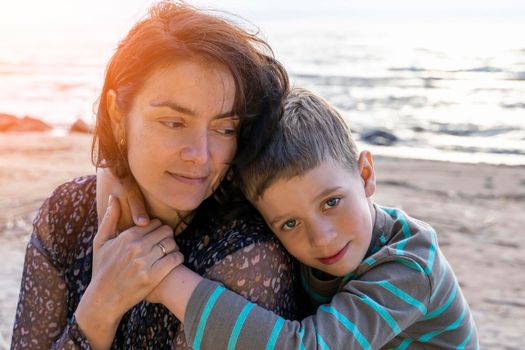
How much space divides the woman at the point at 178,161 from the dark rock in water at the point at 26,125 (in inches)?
475

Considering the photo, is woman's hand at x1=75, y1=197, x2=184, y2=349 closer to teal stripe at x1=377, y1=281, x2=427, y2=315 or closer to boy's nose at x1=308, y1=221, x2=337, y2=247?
boy's nose at x1=308, y1=221, x2=337, y2=247


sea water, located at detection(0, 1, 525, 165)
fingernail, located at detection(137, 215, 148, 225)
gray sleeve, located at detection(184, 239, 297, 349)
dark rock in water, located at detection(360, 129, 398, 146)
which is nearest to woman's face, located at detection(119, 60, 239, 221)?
fingernail, located at detection(137, 215, 148, 225)

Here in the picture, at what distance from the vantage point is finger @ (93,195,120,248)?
240 cm

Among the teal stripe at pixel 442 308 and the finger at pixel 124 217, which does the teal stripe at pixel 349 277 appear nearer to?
the teal stripe at pixel 442 308

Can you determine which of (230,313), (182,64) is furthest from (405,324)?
(182,64)

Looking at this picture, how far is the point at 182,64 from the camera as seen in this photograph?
7.14 ft

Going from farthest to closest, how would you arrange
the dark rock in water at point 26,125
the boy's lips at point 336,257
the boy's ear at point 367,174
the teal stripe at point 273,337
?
the dark rock in water at point 26,125 < the boy's ear at point 367,174 < the boy's lips at point 336,257 < the teal stripe at point 273,337

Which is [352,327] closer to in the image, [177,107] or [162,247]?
[162,247]

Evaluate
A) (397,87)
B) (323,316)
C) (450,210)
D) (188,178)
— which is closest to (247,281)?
(323,316)

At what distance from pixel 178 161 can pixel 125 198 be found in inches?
13.2

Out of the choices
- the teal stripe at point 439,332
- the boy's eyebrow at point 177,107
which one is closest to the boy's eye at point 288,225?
the boy's eyebrow at point 177,107

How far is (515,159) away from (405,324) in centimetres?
1012

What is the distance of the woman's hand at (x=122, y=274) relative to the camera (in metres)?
2.20

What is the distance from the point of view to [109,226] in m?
2.40
